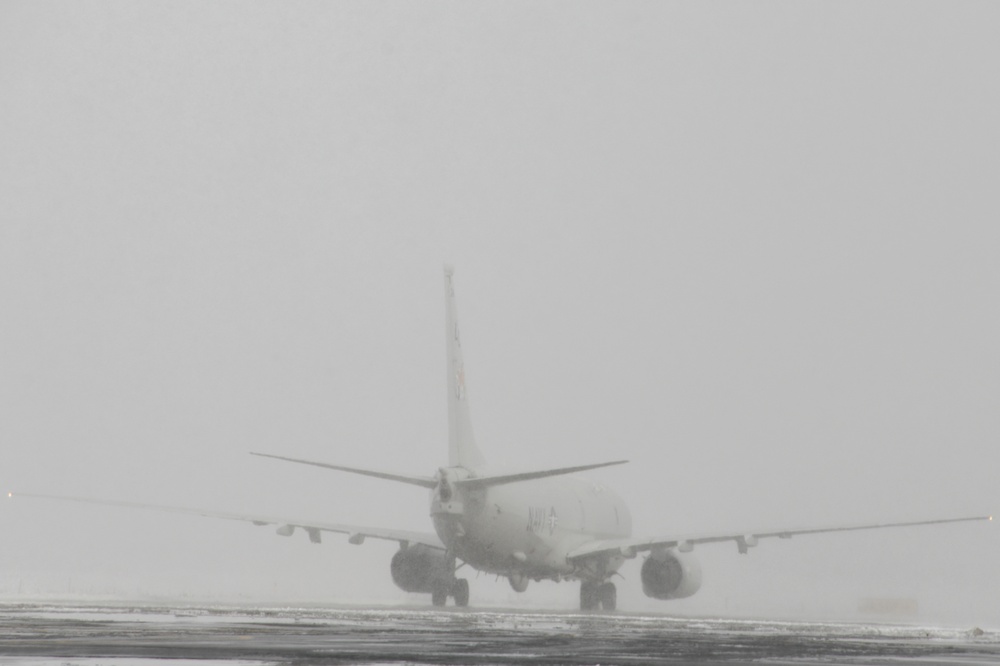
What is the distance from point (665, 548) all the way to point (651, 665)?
31847 millimetres

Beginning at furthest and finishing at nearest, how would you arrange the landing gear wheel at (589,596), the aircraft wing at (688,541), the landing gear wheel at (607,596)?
the landing gear wheel at (607,596) < the landing gear wheel at (589,596) < the aircraft wing at (688,541)

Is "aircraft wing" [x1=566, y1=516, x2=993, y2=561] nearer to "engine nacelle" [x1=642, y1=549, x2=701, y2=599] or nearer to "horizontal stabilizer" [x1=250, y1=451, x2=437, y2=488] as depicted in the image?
"engine nacelle" [x1=642, y1=549, x2=701, y2=599]

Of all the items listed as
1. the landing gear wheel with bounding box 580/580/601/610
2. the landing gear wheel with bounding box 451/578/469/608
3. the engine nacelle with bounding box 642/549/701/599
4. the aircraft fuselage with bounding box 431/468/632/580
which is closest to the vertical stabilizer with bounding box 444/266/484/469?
the aircraft fuselage with bounding box 431/468/632/580

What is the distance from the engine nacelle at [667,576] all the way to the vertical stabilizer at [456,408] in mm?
6914

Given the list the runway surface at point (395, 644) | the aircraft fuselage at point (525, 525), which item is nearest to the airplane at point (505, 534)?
the aircraft fuselage at point (525, 525)

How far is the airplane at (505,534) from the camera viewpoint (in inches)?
1480

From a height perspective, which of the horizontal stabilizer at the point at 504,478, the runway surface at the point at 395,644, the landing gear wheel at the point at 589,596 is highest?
the horizontal stabilizer at the point at 504,478

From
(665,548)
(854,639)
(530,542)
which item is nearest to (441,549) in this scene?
(530,542)

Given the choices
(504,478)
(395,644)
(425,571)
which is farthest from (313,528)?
(395,644)

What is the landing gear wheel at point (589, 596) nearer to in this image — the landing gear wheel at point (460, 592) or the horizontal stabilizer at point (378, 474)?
the landing gear wheel at point (460, 592)

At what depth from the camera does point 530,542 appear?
40281 millimetres

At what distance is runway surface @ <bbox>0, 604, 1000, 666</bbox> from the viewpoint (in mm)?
12281

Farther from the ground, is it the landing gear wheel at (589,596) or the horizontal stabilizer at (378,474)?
the horizontal stabilizer at (378,474)

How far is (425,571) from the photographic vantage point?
42969 mm
